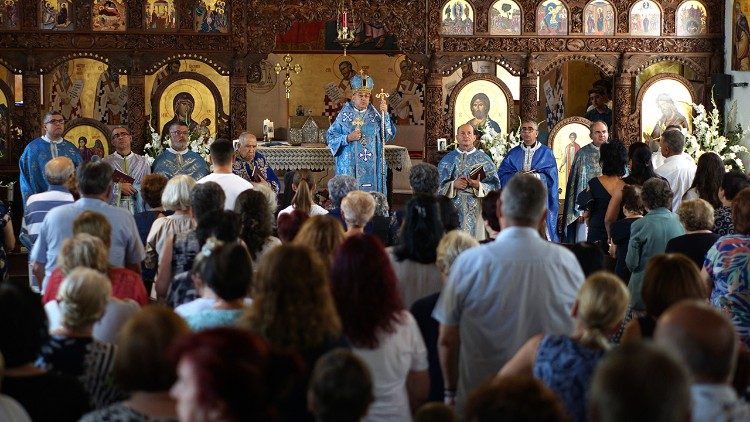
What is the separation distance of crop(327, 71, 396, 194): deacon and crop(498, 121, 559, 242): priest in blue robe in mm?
1468

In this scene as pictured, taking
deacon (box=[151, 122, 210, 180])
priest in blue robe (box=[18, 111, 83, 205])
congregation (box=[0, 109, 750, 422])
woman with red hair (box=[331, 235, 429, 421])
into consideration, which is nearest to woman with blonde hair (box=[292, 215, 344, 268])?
congregation (box=[0, 109, 750, 422])

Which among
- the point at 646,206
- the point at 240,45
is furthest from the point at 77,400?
the point at 240,45

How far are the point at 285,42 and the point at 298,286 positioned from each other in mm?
15591

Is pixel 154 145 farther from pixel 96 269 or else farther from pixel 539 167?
pixel 96 269

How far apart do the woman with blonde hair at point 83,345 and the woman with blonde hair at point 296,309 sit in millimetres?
618

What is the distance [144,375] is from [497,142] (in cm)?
1110

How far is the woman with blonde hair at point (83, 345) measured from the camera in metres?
4.52

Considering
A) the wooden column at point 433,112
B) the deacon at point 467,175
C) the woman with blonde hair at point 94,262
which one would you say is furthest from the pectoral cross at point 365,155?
Result: the woman with blonde hair at point 94,262

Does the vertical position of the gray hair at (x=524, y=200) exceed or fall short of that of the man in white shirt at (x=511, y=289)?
it exceeds it

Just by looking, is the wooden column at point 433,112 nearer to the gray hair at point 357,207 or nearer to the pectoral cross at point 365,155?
the pectoral cross at point 365,155

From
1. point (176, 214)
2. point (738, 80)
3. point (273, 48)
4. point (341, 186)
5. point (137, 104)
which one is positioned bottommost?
point (176, 214)

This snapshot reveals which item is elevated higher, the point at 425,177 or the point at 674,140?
the point at 674,140

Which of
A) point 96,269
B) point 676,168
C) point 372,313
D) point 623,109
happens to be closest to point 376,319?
point 372,313

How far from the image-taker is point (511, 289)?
517cm
